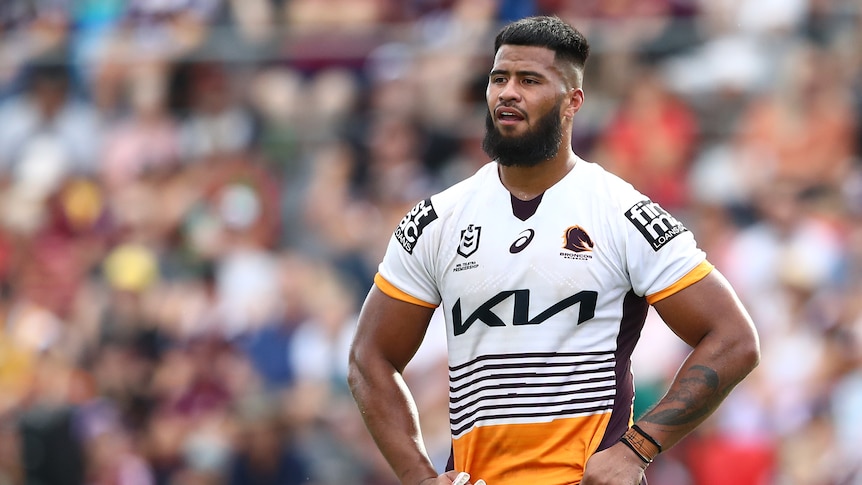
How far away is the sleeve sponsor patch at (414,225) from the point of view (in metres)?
5.88

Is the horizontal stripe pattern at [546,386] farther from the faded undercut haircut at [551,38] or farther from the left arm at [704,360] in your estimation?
the faded undercut haircut at [551,38]

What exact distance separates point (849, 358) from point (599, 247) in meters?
5.80

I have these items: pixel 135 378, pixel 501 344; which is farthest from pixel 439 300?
pixel 135 378

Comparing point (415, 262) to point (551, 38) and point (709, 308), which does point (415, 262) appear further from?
point (709, 308)

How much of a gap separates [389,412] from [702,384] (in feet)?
4.04

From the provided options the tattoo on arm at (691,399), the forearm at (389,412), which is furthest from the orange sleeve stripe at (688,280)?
the forearm at (389,412)

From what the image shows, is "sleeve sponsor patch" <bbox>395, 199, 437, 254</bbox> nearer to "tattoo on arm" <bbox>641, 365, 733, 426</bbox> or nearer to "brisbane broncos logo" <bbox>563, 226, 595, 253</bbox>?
"brisbane broncos logo" <bbox>563, 226, 595, 253</bbox>

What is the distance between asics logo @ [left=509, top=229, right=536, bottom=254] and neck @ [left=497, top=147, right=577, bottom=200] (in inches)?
6.6

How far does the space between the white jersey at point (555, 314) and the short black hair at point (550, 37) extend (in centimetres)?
46

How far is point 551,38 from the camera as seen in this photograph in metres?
5.67

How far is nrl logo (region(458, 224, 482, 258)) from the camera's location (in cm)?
573

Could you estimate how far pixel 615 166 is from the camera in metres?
12.7

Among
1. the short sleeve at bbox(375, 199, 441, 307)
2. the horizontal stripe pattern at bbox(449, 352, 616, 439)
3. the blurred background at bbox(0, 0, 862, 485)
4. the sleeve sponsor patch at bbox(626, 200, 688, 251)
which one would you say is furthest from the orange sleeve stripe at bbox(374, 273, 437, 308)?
the blurred background at bbox(0, 0, 862, 485)

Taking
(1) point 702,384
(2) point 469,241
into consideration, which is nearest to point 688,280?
(1) point 702,384
